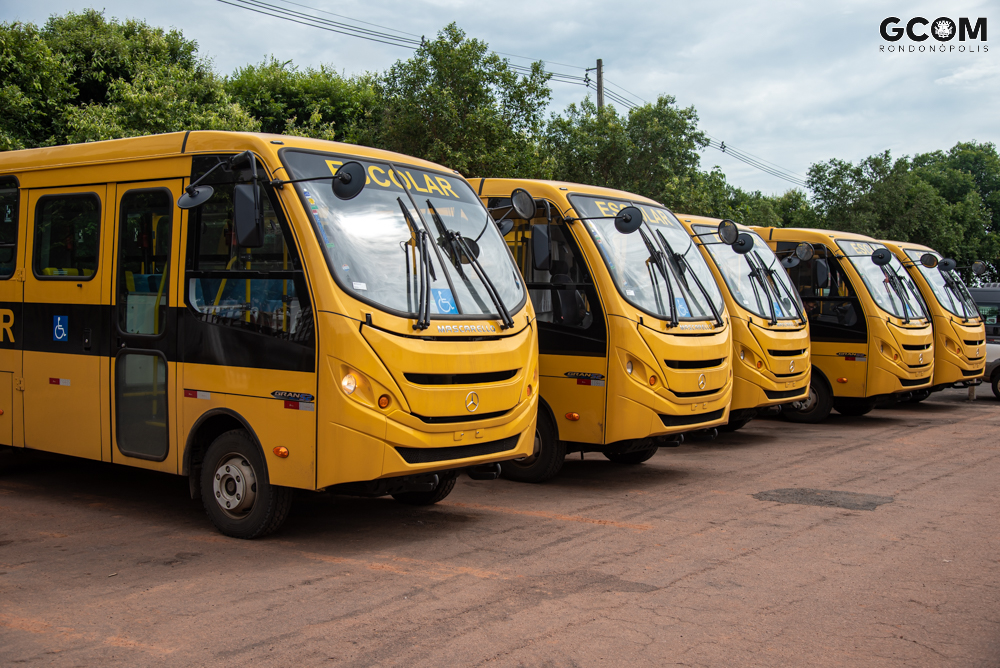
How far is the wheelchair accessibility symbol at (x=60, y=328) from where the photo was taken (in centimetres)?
781

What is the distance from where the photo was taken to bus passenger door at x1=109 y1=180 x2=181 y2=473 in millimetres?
7109

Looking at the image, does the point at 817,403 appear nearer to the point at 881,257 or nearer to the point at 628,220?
the point at 881,257

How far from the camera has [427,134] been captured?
1892cm

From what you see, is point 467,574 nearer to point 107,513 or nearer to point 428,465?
point 428,465

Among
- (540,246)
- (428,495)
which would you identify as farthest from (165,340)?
(540,246)

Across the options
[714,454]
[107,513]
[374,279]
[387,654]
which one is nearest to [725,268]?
[714,454]

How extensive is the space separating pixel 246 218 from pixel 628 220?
3961mm

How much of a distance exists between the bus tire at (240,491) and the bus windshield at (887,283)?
10.6m

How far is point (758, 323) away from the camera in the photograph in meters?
11.7

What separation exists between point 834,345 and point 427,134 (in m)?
9.00

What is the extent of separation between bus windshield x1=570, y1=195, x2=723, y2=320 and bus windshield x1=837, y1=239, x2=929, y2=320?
5.42 metres

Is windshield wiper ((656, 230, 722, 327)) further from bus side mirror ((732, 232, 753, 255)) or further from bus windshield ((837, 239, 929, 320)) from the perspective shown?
bus windshield ((837, 239, 929, 320))

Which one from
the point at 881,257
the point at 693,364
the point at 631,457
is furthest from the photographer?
the point at 881,257

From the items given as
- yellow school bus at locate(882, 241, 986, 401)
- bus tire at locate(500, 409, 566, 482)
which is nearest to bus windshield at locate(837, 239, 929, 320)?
yellow school bus at locate(882, 241, 986, 401)
